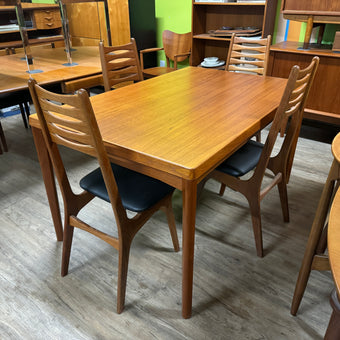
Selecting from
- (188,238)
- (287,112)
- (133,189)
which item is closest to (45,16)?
(133,189)

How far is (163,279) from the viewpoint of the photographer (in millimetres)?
1469

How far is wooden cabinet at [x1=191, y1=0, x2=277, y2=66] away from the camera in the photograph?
3272 mm

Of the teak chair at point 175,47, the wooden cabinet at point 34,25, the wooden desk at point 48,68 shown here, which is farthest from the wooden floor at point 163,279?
the wooden cabinet at point 34,25

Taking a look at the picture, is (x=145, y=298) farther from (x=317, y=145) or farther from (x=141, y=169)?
(x=317, y=145)

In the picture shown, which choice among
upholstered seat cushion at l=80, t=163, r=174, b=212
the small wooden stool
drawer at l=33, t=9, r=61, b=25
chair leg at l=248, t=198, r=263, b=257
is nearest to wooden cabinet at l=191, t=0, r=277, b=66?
drawer at l=33, t=9, r=61, b=25

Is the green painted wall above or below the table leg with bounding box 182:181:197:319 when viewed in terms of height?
above

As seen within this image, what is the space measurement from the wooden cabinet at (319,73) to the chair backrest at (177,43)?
46.0 inches

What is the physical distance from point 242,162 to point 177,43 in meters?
2.58

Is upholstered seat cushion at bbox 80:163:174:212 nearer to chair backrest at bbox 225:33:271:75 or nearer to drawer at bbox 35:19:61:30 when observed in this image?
chair backrest at bbox 225:33:271:75

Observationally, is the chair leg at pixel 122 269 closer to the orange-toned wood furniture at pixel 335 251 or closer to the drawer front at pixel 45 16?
the orange-toned wood furniture at pixel 335 251

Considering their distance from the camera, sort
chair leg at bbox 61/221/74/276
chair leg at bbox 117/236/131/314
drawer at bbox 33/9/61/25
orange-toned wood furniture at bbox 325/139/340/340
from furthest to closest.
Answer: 1. drawer at bbox 33/9/61/25
2. chair leg at bbox 61/221/74/276
3. chair leg at bbox 117/236/131/314
4. orange-toned wood furniture at bbox 325/139/340/340

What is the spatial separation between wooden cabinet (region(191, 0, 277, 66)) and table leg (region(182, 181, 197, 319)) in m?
2.62

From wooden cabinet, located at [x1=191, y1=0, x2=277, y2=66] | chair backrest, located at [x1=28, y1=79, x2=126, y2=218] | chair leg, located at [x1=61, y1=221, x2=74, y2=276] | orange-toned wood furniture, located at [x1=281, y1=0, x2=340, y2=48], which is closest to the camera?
chair backrest, located at [x1=28, y1=79, x2=126, y2=218]

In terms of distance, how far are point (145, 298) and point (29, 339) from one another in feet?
1.58
